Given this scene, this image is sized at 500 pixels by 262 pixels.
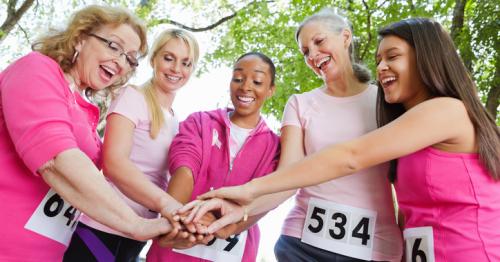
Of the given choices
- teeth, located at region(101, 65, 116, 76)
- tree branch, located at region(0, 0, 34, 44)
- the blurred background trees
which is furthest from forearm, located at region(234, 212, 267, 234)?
tree branch, located at region(0, 0, 34, 44)

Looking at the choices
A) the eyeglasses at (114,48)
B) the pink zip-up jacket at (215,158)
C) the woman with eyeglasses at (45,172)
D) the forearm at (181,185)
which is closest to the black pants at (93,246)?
the pink zip-up jacket at (215,158)

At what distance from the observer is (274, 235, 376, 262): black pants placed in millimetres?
2145

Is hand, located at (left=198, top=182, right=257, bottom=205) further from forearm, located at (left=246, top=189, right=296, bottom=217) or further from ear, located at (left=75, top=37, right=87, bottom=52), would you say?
ear, located at (left=75, top=37, right=87, bottom=52)

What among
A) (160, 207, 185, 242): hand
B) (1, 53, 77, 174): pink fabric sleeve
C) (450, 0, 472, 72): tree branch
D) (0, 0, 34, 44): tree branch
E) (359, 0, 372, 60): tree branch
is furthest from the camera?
(0, 0, 34, 44): tree branch

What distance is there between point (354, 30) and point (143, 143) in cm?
476

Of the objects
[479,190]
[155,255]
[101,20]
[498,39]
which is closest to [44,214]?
[155,255]

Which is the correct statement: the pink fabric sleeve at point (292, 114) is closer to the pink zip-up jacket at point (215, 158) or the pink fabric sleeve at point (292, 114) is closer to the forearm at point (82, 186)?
the pink zip-up jacket at point (215, 158)

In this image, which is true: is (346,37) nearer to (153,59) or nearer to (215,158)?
(215,158)

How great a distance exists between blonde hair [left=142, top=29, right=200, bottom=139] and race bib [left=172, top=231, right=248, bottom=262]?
642mm

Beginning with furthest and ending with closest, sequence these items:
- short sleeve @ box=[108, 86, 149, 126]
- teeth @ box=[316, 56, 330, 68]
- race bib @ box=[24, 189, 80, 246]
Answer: teeth @ box=[316, 56, 330, 68]
short sleeve @ box=[108, 86, 149, 126]
race bib @ box=[24, 189, 80, 246]

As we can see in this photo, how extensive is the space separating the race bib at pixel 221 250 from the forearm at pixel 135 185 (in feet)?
0.94

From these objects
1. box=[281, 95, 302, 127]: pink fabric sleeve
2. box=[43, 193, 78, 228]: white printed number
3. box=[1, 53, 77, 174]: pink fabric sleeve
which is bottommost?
box=[43, 193, 78, 228]: white printed number

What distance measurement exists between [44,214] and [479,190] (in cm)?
171

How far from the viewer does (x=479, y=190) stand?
178 cm
